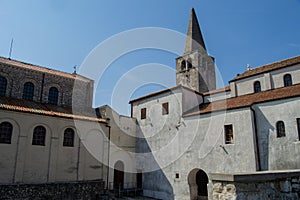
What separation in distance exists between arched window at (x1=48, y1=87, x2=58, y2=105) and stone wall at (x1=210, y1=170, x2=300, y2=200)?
68.2 feet

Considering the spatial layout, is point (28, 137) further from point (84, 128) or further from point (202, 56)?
point (202, 56)

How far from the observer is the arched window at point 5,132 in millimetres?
16438

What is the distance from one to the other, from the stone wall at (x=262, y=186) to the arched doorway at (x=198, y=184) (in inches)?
547

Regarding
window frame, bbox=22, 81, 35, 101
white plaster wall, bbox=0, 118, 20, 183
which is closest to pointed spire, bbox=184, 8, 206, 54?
window frame, bbox=22, 81, 35, 101

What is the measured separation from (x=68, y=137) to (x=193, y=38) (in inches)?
1043

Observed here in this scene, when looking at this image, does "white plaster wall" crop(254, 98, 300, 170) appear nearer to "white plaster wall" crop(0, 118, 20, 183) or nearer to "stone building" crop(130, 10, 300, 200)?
"stone building" crop(130, 10, 300, 200)

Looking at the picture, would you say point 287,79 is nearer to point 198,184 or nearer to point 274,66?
point 274,66

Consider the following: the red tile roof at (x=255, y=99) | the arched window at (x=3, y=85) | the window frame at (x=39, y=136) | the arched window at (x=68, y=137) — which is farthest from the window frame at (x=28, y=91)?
Answer: the red tile roof at (x=255, y=99)

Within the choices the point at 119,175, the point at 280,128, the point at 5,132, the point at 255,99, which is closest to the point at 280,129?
the point at 280,128

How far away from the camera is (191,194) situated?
18.7 meters

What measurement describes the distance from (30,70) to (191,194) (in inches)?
715

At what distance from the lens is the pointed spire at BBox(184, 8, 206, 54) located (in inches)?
1483

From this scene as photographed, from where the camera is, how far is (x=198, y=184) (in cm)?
1969

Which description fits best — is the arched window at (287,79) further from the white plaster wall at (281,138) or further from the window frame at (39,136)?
the window frame at (39,136)
